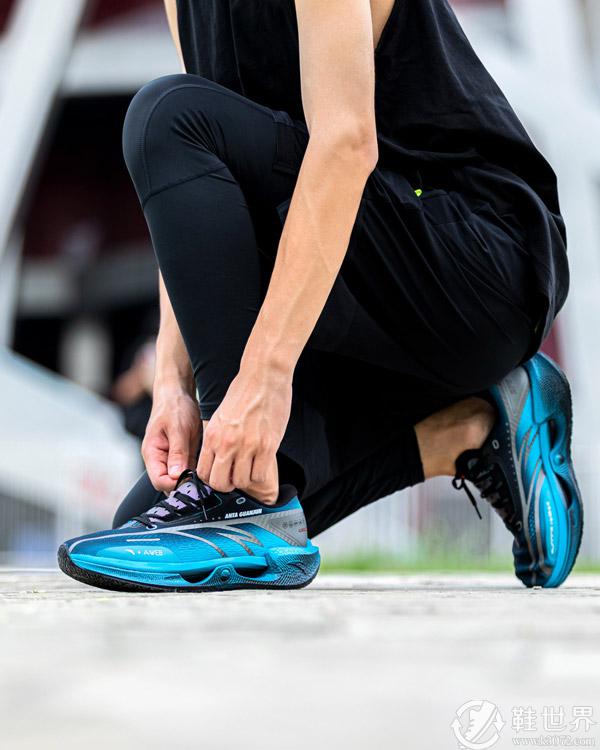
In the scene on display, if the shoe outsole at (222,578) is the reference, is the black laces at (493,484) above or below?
below

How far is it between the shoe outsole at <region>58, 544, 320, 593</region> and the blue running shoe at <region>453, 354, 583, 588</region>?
0.31m

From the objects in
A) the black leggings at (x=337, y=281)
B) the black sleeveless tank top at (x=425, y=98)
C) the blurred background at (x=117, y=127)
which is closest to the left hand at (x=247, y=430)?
the black leggings at (x=337, y=281)

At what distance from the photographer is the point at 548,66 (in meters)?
8.44

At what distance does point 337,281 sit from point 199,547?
0.35m

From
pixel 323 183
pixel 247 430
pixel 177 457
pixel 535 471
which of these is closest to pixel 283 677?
pixel 247 430

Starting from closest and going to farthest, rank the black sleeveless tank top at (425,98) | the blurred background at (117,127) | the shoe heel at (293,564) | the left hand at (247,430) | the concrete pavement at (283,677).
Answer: the concrete pavement at (283,677)
the left hand at (247,430)
the shoe heel at (293,564)
the black sleeveless tank top at (425,98)
the blurred background at (117,127)

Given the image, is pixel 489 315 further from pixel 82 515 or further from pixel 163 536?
pixel 82 515

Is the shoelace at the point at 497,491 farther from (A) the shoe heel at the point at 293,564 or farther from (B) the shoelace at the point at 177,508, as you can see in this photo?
(B) the shoelace at the point at 177,508

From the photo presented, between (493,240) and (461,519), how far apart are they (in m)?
5.85

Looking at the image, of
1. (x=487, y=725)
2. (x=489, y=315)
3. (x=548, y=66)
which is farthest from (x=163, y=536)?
(x=548, y=66)

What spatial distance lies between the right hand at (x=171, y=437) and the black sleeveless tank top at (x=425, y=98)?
1.33ft

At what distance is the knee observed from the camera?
120cm

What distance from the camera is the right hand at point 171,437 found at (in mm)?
1282

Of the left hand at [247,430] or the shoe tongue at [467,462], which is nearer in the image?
the left hand at [247,430]
